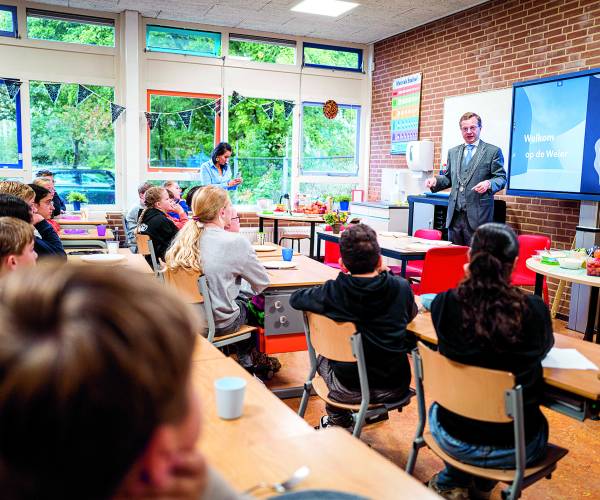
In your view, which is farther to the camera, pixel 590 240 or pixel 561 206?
pixel 561 206

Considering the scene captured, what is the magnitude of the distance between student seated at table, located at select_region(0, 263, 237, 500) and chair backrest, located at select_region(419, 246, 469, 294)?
12.7 ft

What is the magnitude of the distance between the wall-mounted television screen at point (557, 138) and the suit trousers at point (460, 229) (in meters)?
0.69

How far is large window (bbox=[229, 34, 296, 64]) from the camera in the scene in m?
8.44

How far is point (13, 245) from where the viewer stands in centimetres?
200

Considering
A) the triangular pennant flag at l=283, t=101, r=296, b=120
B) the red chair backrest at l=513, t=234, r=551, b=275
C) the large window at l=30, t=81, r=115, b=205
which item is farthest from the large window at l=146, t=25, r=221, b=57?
the red chair backrest at l=513, t=234, r=551, b=275

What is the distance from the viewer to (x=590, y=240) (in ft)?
16.3

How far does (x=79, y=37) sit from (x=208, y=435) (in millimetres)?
7542

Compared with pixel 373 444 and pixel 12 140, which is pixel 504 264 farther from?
pixel 12 140

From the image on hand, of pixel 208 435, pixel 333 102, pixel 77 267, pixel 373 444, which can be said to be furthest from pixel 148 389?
pixel 333 102

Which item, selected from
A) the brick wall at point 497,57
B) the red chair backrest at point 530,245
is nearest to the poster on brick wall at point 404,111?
the brick wall at point 497,57

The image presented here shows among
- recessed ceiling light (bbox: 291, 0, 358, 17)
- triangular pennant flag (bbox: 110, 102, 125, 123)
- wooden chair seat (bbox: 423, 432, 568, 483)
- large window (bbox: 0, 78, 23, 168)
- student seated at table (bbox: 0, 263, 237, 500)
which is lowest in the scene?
wooden chair seat (bbox: 423, 432, 568, 483)

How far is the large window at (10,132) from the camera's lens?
7.40 metres

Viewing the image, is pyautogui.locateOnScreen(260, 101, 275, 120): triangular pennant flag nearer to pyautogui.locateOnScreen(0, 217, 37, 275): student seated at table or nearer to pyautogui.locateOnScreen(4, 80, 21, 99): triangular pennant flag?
pyautogui.locateOnScreen(4, 80, 21, 99): triangular pennant flag

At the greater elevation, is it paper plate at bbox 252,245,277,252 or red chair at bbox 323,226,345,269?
paper plate at bbox 252,245,277,252
